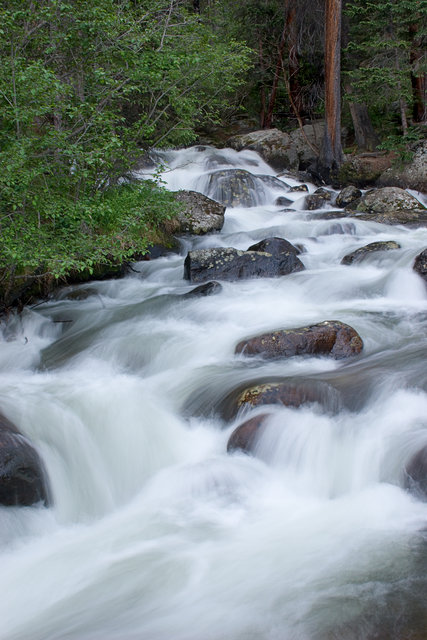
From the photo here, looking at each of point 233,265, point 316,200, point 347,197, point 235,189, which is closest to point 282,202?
point 316,200

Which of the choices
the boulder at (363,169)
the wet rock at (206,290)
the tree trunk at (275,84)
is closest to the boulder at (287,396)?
the wet rock at (206,290)

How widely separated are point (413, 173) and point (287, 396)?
12363mm

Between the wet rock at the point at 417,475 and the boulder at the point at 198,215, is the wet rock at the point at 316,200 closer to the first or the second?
the boulder at the point at 198,215

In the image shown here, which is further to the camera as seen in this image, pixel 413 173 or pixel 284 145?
pixel 284 145

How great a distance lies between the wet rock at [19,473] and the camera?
160 inches

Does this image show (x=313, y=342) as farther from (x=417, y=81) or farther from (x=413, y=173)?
(x=417, y=81)

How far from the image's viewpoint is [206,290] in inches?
346

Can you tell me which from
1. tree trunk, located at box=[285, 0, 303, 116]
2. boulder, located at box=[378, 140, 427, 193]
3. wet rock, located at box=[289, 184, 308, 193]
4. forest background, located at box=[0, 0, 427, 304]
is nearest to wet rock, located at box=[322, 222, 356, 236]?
forest background, located at box=[0, 0, 427, 304]

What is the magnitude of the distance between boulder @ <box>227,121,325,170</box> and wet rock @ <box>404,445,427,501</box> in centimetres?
1676

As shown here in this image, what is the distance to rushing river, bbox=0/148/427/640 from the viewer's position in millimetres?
3098

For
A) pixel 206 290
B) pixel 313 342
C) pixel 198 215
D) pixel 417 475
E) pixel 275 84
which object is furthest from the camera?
pixel 275 84

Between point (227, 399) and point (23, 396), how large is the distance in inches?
88.9

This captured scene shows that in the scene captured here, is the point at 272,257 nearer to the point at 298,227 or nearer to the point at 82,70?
the point at 298,227

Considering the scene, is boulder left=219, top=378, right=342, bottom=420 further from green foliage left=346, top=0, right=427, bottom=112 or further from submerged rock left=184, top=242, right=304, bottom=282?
green foliage left=346, top=0, right=427, bottom=112
